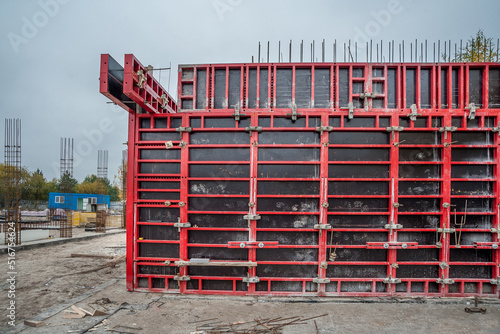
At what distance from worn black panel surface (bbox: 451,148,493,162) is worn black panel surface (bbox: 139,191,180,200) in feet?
22.0

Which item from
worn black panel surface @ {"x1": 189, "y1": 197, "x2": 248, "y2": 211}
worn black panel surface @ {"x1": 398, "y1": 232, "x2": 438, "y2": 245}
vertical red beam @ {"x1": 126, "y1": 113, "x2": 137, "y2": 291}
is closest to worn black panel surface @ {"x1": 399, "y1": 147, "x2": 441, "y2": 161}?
worn black panel surface @ {"x1": 398, "y1": 232, "x2": 438, "y2": 245}

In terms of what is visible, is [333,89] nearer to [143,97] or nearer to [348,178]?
[348,178]

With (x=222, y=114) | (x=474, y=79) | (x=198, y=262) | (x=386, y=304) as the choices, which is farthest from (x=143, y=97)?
(x=474, y=79)

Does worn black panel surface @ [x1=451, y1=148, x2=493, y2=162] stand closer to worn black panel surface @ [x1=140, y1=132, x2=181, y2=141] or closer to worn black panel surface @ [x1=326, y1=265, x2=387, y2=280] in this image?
worn black panel surface @ [x1=326, y1=265, x2=387, y2=280]

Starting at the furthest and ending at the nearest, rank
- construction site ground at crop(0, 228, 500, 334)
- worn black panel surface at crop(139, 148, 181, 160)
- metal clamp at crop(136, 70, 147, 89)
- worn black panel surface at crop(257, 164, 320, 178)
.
Result: worn black panel surface at crop(139, 148, 181, 160), worn black panel surface at crop(257, 164, 320, 178), metal clamp at crop(136, 70, 147, 89), construction site ground at crop(0, 228, 500, 334)

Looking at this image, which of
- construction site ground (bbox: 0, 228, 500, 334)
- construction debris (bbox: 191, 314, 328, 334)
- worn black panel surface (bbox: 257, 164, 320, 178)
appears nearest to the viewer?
construction debris (bbox: 191, 314, 328, 334)

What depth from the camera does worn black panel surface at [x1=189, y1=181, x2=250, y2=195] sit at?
6441 mm

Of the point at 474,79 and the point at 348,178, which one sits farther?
the point at 474,79

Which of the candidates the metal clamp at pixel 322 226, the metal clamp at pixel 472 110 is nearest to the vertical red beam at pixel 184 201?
the metal clamp at pixel 322 226

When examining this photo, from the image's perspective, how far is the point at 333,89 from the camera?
→ 6695 mm

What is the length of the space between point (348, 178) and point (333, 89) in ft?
7.41

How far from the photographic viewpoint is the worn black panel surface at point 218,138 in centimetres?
653


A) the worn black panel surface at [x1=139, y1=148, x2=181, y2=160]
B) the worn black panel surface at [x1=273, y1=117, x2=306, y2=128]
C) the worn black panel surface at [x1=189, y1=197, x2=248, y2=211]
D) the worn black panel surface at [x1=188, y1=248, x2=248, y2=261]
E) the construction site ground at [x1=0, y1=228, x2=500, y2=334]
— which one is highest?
the worn black panel surface at [x1=273, y1=117, x2=306, y2=128]

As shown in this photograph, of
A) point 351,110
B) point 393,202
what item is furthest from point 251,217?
point 351,110
